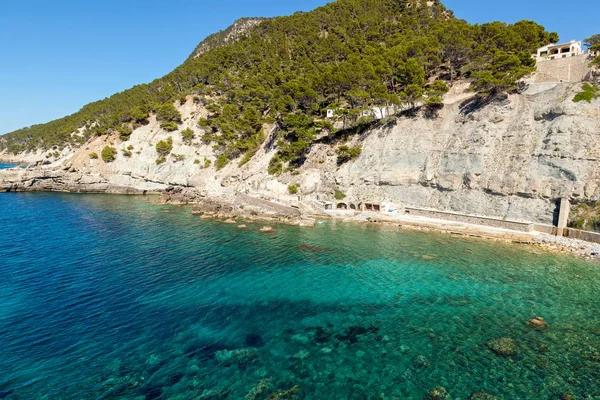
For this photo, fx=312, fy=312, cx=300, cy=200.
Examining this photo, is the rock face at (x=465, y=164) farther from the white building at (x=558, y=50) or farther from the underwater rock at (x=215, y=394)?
the underwater rock at (x=215, y=394)

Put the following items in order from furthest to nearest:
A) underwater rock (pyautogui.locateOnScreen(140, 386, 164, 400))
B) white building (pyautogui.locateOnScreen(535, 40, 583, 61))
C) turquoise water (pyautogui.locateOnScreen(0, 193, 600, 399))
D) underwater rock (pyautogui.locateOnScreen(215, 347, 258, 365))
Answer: white building (pyautogui.locateOnScreen(535, 40, 583, 61)) < underwater rock (pyautogui.locateOnScreen(215, 347, 258, 365)) < turquoise water (pyautogui.locateOnScreen(0, 193, 600, 399)) < underwater rock (pyautogui.locateOnScreen(140, 386, 164, 400))

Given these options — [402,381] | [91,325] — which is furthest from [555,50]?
[91,325]

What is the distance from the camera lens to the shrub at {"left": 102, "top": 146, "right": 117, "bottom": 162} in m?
78.4

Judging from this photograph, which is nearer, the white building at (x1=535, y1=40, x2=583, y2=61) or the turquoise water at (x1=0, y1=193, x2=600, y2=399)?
the turquoise water at (x1=0, y1=193, x2=600, y2=399)

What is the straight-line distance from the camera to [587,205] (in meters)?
35.3

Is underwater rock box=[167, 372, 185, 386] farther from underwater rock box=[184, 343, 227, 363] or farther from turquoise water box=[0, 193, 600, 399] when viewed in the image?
underwater rock box=[184, 343, 227, 363]

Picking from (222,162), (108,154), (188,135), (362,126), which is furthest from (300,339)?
(108,154)

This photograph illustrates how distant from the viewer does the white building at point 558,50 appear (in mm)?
48106

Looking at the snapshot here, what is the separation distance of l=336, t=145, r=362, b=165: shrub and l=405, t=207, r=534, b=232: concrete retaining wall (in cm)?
1314

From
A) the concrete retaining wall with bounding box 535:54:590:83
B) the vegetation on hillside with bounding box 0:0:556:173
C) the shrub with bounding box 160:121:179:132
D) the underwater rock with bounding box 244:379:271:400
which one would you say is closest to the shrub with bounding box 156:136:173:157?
the shrub with bounding box 160:121:179:132

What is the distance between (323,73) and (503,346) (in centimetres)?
5931

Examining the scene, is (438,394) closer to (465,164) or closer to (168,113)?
(465,164)

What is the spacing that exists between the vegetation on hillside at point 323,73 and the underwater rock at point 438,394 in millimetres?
44358

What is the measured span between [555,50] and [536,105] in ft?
59.9
